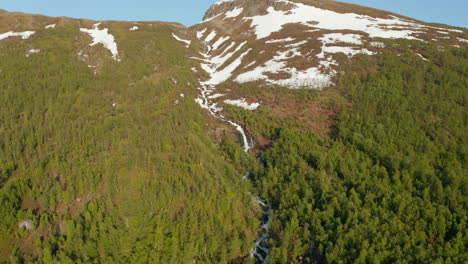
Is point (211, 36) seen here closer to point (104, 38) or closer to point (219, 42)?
point (219, 42)

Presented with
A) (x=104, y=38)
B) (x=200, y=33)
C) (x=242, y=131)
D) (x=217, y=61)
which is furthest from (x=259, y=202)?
(x=200, y=33)

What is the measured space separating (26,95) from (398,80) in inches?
3036

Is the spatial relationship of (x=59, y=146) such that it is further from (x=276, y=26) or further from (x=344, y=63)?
(x=276, y=26)

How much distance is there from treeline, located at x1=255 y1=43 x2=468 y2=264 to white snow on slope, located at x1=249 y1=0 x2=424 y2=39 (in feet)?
99.0

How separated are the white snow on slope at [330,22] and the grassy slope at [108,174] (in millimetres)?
57923

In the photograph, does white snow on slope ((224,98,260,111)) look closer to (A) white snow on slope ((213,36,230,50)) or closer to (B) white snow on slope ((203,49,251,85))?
(B) white snow on slope ((203,49,251,85))

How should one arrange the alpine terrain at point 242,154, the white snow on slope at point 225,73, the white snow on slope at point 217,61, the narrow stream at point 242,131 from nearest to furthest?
1. the alpine terrain at point 242,154
2. the narrow stream at point 242,131
3. the white snow on slope at point 225,73
4. the white snow on slope at point 217,61

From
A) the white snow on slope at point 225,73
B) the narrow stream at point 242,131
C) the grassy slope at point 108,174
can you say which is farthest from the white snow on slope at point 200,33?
the grassy slope at point 108,174

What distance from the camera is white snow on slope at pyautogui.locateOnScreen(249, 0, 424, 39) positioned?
7931 centimetres

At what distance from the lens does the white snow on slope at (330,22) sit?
79312 millimetres

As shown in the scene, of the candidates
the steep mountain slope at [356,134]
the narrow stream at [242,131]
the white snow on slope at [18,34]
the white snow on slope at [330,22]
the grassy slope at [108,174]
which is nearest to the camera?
the steep mountain slope at [356,134]

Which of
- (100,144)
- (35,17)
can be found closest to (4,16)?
(35,17)

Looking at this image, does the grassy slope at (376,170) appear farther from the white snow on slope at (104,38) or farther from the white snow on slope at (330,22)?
the white snow on slope at (104,38)

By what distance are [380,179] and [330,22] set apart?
3148 inches
